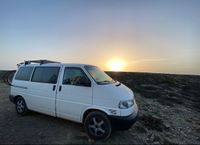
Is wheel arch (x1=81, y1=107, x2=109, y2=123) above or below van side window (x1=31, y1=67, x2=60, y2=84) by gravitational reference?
below

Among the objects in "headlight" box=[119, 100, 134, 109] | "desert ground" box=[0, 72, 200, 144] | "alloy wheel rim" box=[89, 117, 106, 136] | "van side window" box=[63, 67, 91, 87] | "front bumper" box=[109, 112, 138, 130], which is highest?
"van side window" box=[63, 67, 91, 87]

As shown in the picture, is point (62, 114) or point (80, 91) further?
point (62, 114)

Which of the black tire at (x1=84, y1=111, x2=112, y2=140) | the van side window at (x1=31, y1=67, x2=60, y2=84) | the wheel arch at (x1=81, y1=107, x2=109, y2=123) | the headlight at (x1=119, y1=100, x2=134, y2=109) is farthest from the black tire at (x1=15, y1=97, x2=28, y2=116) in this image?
the headlight at (x1=119, y1=100, x2=134, y2=109)

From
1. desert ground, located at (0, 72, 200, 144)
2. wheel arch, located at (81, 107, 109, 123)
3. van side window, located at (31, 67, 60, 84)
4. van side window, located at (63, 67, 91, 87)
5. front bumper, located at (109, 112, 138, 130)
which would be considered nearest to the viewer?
front bumper, located at (109, 112, 138, 130)

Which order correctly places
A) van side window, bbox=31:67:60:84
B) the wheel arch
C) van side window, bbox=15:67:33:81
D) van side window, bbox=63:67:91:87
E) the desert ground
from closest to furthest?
the wheel arch, the desert ground, van side window, bbox=63:67:91:87, van side window, bbox=31:67:60:84, van side window, bbox=15:67:33:81

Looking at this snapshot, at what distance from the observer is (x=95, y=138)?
16.2 ft

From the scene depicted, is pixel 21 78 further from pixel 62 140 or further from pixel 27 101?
pixel 62 140

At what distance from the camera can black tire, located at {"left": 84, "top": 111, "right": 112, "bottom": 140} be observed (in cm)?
480

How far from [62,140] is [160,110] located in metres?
5.54

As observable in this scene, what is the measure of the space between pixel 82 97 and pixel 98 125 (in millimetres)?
909

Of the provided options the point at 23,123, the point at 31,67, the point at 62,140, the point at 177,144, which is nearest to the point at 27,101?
the point at 23,123

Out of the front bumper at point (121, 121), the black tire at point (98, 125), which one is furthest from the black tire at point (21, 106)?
the front bumper at point (121, 121)

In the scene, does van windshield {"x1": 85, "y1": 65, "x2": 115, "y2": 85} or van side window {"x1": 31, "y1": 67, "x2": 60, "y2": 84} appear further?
van side window {"x1": 31, "y1": 67, "x2": 60, "y2": 84}

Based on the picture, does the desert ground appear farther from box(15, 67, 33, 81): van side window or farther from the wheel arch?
box(15, 67, 33, 81): van side window
